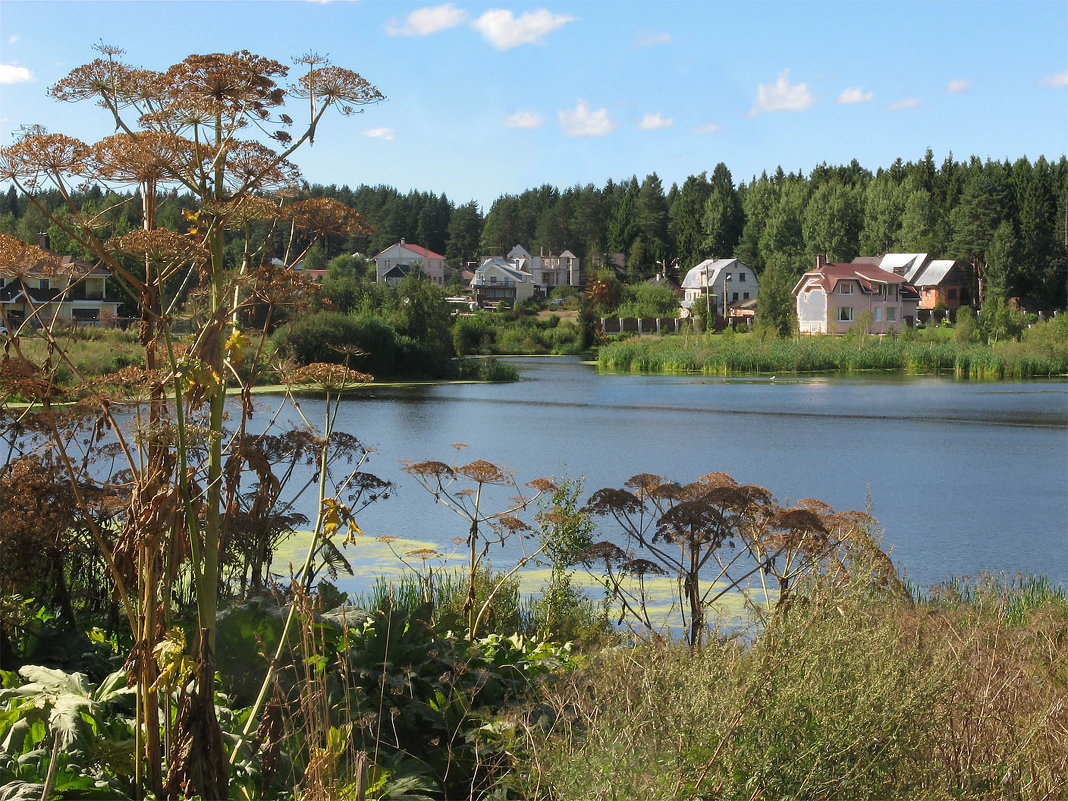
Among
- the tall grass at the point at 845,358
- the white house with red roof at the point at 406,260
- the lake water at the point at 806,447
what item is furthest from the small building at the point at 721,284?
the lake water at the point at 806,447

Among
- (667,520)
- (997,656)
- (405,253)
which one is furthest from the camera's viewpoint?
(405,253)

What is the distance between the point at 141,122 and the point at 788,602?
11.9 ft

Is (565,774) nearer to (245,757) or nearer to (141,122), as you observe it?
(245,757)

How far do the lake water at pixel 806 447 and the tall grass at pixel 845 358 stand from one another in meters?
7.13

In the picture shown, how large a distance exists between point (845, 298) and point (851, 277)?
4.86 feet

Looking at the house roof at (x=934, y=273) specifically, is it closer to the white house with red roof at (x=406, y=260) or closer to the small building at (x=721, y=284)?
the small building at (x=721, y=284)

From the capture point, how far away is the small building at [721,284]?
91.1 m

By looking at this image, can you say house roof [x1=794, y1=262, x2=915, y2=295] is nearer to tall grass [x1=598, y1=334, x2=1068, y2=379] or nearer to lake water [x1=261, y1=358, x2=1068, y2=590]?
tall grass [x1=598, y1=334, x2=1068, y2=379]

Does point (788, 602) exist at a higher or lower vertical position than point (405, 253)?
lower

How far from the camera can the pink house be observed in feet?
230

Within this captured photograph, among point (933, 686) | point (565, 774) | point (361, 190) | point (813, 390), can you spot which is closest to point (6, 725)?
point (565, 774)

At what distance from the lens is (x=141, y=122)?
355 centimetres

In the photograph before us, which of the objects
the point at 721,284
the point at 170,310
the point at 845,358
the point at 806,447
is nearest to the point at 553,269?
the point at 721,284

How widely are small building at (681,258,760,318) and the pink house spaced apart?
644 inches
